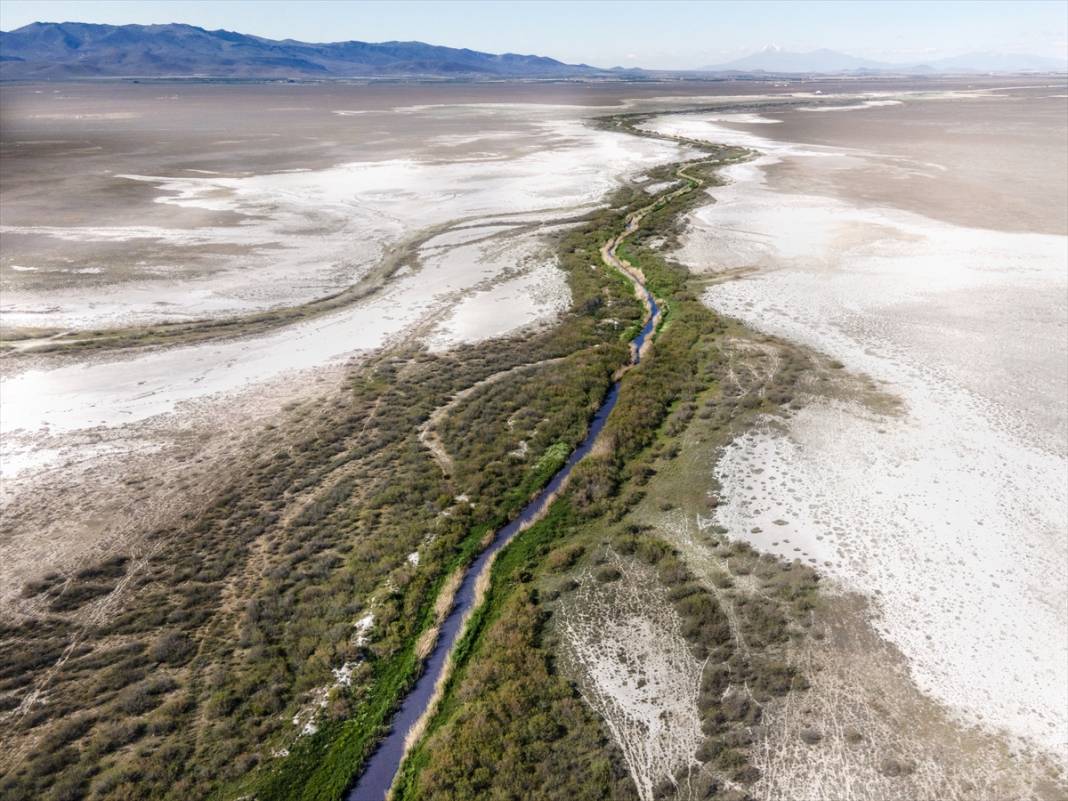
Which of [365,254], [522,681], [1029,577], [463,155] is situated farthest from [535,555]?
[463,155]

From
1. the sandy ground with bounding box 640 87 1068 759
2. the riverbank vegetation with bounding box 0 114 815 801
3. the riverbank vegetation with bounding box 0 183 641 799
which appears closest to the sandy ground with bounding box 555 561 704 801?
the riverbank vegetation with bounding box 0 114 815 801

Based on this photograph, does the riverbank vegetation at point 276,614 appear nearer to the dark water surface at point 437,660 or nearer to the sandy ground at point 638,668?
the dark water surface at point 437,660

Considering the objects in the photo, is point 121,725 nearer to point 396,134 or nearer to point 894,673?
point 894,673

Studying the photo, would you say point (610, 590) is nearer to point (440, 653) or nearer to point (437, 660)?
point (440, 653)

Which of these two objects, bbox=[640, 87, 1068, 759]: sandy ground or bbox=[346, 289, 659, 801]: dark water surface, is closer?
bbox=[346, 289, 659, 801]: dark water surface

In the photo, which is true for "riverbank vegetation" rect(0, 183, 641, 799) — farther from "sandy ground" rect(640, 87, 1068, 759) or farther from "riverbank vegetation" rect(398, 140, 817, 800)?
"sandy ground" rect(640, 87, 1068, 759)

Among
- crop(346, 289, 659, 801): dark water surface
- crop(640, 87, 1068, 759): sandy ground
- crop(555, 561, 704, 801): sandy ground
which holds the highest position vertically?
crop(640, 87, 1068, 759): sandy ground

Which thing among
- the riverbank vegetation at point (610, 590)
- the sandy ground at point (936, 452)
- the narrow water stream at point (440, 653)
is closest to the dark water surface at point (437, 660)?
the narrow water stream at point (440, 653)
